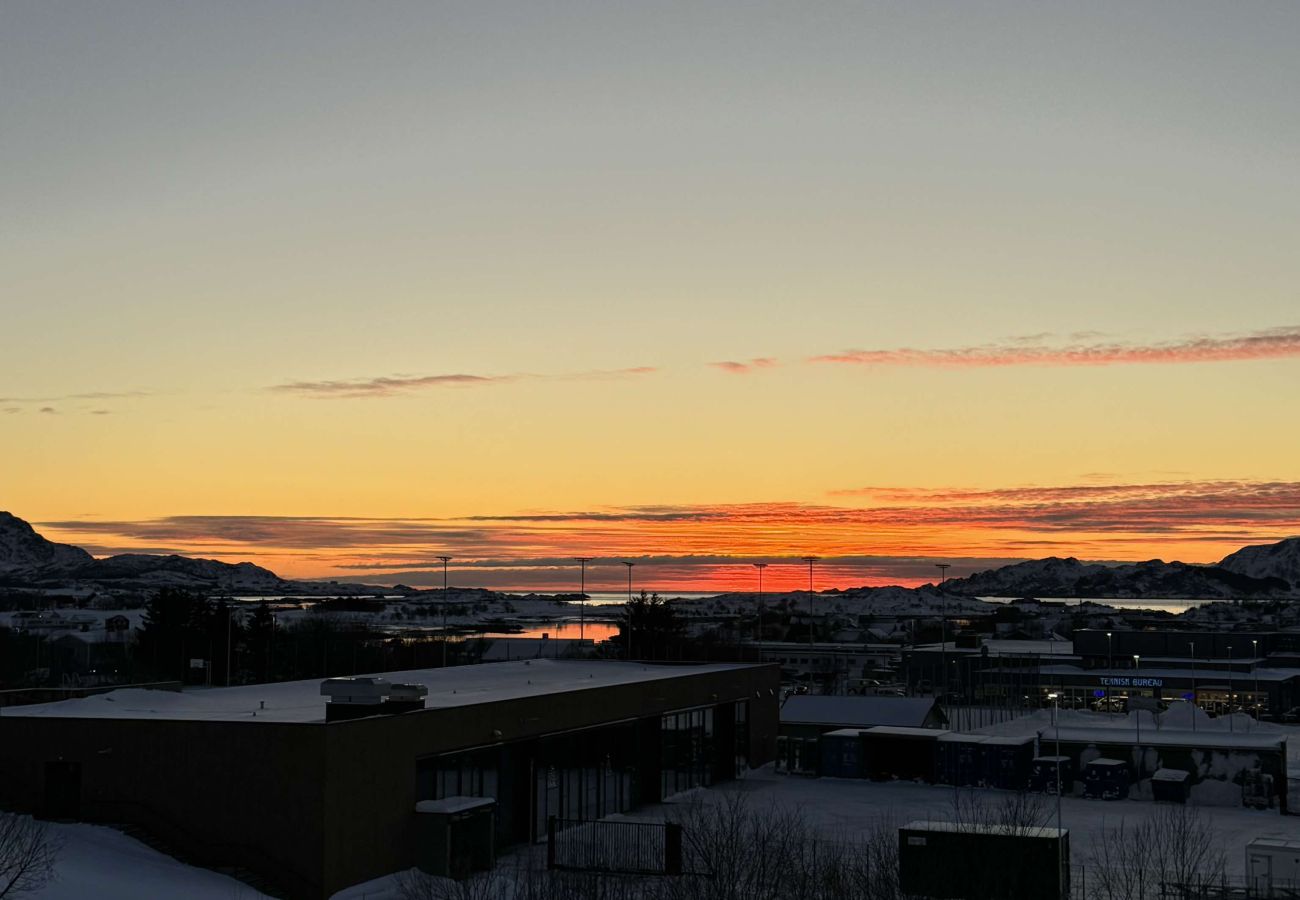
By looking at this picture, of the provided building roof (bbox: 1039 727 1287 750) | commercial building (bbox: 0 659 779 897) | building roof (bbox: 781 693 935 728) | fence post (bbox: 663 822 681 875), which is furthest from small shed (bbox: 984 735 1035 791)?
fence post (bbox: 663 822 681 875)

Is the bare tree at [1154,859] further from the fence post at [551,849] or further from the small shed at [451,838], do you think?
the small shed at [451,838]

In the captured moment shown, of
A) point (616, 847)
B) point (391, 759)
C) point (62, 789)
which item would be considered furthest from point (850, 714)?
point (62, 789)

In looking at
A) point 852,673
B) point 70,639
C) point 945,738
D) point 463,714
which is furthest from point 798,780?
point 70,639

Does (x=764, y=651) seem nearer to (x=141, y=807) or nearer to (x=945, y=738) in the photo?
(x=945, y=738)

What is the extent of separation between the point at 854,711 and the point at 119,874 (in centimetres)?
5489

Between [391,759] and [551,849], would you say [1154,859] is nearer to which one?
[551,849]

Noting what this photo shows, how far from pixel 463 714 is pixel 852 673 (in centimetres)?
12288

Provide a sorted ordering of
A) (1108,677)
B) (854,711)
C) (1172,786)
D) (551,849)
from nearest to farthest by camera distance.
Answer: (551,849)
(1172,786)
(854,711)
(1108,677)

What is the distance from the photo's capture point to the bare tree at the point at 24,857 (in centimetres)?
3177

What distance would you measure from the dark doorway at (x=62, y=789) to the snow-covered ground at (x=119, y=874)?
1.37 m

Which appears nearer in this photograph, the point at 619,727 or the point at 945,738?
the point at 619,727

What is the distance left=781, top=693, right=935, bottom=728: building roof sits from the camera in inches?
3255

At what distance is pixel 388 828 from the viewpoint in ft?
133

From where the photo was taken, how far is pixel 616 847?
46.2 metres
